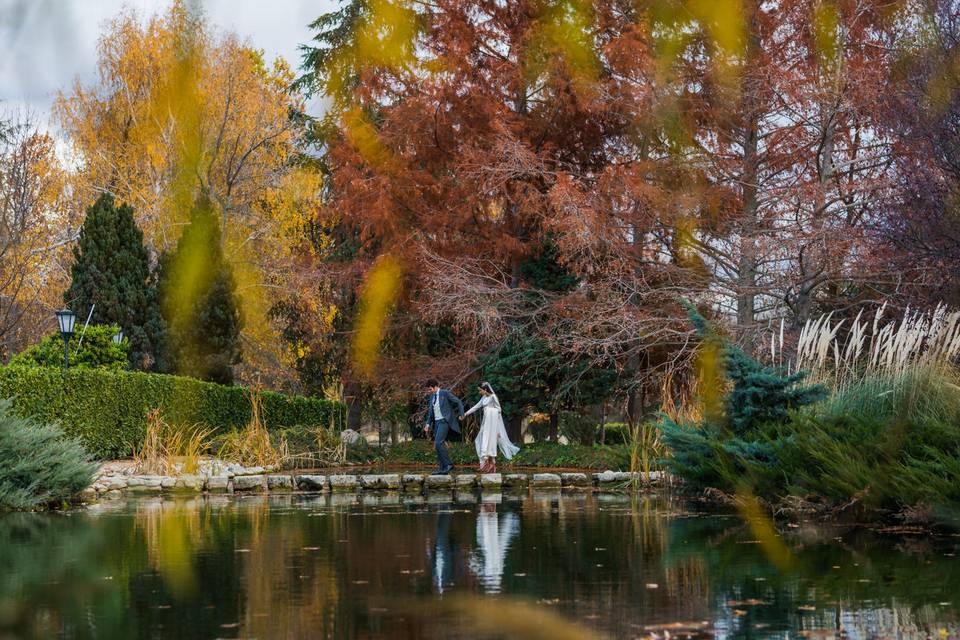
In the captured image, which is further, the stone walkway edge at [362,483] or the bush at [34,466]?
the stone walkway edge at [362,483]

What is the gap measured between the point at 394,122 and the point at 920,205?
15113 millimetres

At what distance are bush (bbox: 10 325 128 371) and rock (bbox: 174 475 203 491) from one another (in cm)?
679

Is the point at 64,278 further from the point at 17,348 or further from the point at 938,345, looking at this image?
the point at 938,345

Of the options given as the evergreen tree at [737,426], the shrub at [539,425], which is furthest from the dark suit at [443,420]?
the shrub at [539,425]

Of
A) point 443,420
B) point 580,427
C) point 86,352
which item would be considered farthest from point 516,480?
point 86,352

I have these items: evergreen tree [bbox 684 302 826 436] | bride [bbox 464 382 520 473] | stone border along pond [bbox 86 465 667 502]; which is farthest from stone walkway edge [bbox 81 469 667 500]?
evergreen tree [bbox 684 302 826 436]

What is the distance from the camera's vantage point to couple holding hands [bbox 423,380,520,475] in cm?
2183

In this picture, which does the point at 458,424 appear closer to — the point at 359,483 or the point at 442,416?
the point at 442,416

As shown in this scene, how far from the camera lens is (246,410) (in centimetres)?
3177

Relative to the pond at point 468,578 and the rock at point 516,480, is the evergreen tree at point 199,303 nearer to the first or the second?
the rock at point 516,480

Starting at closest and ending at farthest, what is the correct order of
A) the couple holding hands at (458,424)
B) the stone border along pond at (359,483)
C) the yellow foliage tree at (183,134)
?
1. the stone border along pond at (359,483)
2. the couple holding hands at (458,424)
3. the yellow foliage tree at (183,134)

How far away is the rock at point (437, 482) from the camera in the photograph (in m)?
20.1

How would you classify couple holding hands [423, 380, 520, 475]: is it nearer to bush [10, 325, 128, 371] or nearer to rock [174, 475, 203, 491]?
rock [174, 475, 203, 491]

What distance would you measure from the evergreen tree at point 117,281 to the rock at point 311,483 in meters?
12.4
